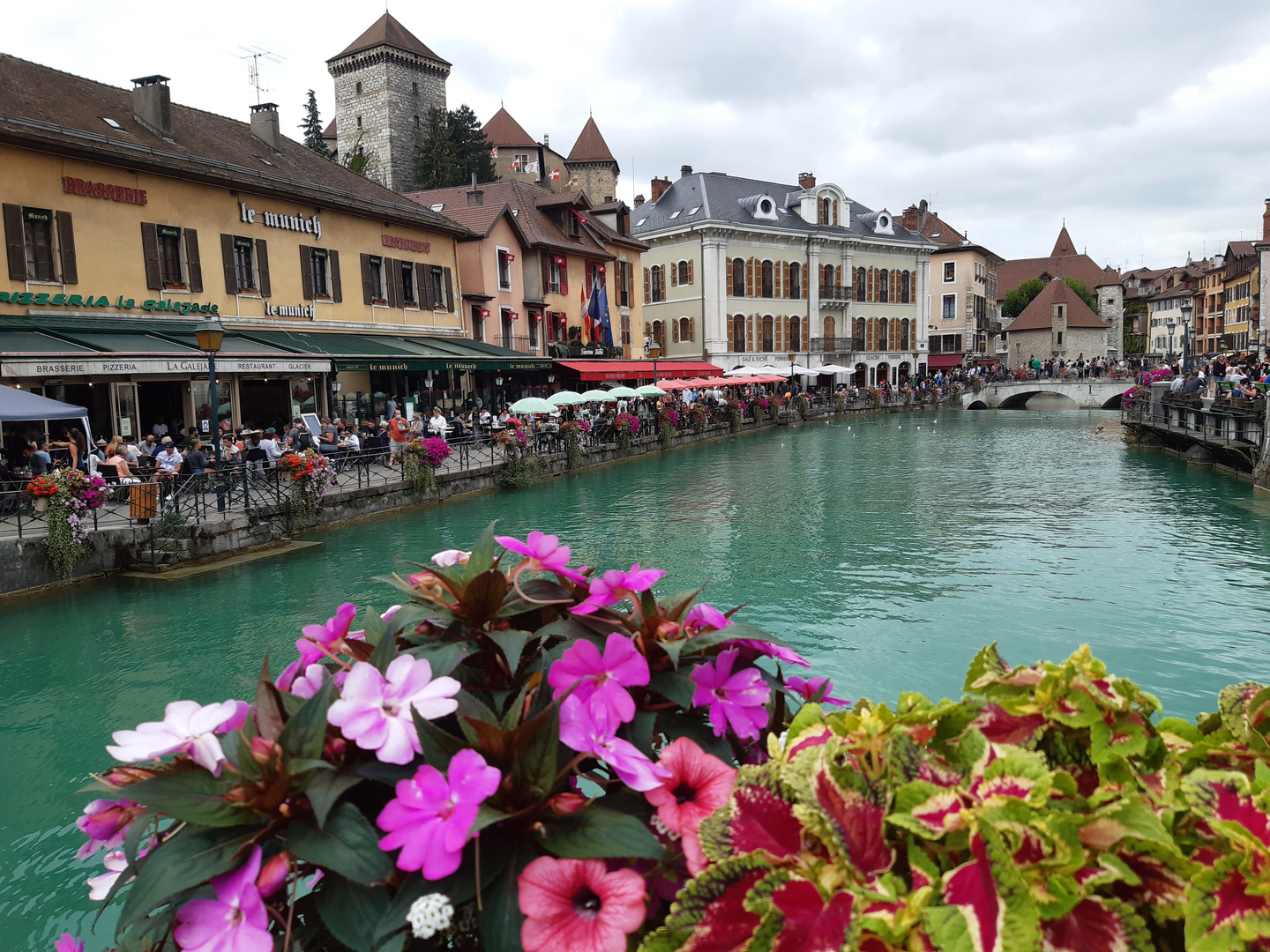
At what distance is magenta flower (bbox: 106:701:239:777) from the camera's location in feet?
4.30

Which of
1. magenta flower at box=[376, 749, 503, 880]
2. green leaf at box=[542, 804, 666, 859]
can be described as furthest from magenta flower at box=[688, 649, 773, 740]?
magenta flower at box=[376, 749, 503, 880]

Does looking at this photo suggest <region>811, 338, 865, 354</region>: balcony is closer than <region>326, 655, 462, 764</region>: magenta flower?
No

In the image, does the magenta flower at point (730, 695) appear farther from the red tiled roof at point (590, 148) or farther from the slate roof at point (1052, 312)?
the slate roof at point (1052, 312)

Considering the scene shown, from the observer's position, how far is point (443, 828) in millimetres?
1211

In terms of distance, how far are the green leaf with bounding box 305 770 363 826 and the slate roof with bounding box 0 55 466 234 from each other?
2075 centimetres

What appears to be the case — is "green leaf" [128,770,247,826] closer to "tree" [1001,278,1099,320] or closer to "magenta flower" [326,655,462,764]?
"magenta flower" [326,655,462,764]

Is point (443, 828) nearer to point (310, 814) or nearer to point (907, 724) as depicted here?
point (310, 814)

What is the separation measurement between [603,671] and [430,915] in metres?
0.46

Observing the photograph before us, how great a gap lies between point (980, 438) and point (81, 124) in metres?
30.6

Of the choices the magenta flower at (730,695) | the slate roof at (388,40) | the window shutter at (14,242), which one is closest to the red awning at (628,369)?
the window shutter at (14,242)

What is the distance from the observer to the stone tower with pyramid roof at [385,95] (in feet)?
202

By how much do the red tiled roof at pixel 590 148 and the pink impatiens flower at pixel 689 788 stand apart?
73646 mm

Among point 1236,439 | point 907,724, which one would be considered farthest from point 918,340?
point 907,724

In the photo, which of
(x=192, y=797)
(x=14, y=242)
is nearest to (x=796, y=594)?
(x=192, y=797)
